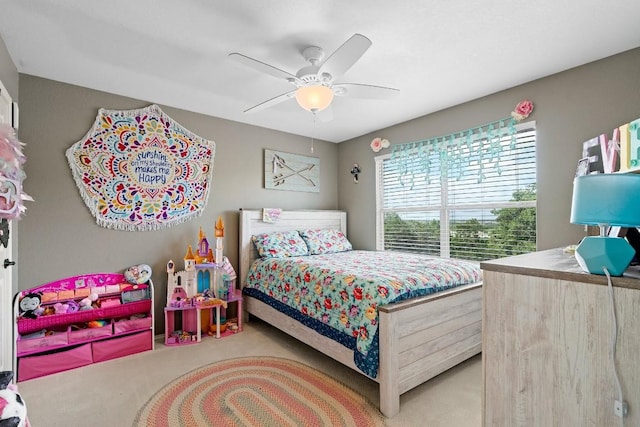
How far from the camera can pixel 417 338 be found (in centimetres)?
195

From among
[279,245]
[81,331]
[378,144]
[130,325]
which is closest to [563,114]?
[378,144]

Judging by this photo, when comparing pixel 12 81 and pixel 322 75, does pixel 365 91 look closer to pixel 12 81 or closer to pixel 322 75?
pixel 322 75

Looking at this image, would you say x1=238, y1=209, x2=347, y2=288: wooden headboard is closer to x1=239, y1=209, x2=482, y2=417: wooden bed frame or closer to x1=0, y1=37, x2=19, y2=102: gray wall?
x1=239, y1=209, x2=482, y2=417: wooden bed frame

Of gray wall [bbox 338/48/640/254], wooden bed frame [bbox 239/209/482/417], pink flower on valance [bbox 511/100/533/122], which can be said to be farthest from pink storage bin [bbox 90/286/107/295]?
pink flower on valance [bbox 511/100/533/122]

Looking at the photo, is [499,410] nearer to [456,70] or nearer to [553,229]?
[553,229]

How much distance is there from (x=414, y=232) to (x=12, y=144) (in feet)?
11.6

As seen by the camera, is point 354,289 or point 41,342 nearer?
point 354,289

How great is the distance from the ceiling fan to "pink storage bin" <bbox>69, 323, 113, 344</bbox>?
228cm

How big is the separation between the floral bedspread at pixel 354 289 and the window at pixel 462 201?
0.63 metres

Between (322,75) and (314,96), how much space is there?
0.48ft

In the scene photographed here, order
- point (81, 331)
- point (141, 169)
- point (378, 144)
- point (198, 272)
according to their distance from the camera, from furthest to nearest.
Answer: point (378, 144) → point (198, 272) → point (141, 169) → point (81, 331)

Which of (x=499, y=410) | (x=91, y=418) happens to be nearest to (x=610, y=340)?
(x=499, y=410)

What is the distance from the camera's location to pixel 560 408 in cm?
95

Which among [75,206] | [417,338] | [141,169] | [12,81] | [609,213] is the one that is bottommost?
[417,338]
